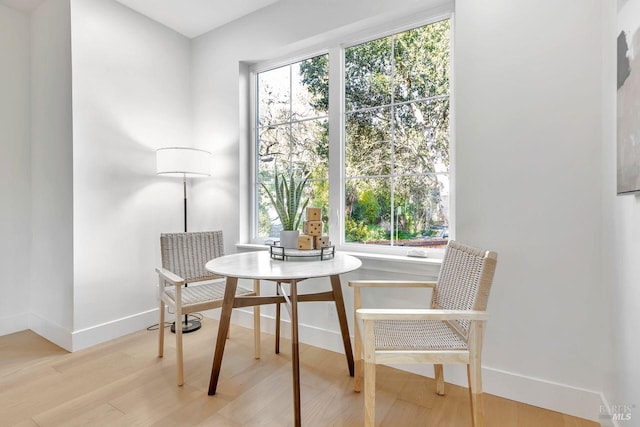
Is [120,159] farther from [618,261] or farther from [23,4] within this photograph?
[618,261]

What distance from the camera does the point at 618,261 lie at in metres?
1.27

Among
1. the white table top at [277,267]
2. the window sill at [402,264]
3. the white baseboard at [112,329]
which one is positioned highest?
the white table top at [277,267]

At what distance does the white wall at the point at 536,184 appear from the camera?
1.47 metres

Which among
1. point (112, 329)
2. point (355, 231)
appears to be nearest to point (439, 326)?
point (355, 231)

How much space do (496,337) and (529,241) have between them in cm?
55

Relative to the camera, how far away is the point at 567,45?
1501mm

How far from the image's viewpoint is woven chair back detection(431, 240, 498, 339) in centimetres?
118

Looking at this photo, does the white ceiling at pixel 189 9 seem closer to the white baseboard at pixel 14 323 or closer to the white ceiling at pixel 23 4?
the white ceiling at pixel 23 4

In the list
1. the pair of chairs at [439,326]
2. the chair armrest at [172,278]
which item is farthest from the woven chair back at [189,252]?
the pair of chairs at [439,326]

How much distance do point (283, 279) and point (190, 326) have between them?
64.8 inches

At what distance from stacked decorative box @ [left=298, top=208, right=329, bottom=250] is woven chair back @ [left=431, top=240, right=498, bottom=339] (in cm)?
69

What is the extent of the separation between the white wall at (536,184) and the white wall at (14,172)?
3.32 m

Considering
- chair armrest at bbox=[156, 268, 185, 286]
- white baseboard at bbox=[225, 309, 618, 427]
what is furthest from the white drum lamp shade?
white baseboard at bbox=[225, 309, 618, 427]

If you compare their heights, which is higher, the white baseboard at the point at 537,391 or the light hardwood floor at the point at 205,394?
the white baseboard at the point at 537,391
